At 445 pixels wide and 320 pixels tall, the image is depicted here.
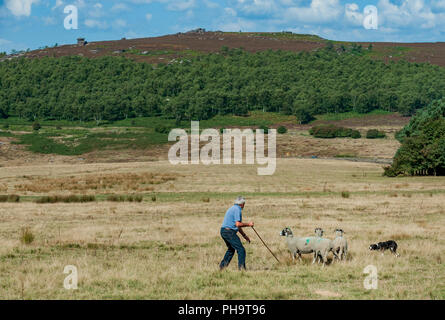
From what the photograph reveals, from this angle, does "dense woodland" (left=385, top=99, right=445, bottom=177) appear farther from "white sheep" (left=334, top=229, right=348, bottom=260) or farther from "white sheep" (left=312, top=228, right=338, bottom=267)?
"white sheep" (left=312, top=228, right=338, bottom=267)

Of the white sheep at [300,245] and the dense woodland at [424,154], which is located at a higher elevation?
the white sheep at [300,245]

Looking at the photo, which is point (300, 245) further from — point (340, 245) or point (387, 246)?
point (387, 246)

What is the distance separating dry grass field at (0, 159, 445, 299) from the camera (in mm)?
13453

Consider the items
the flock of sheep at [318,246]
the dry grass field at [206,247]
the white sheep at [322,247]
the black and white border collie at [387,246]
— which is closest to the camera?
the dry grass field at [206,247]

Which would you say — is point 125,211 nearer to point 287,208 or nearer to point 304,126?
point 287,208

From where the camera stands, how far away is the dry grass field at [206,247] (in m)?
13.5

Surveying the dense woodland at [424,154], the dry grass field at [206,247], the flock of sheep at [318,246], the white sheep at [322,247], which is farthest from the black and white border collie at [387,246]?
the dense woodland at [424,154]

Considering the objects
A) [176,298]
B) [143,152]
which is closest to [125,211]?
[176,298]

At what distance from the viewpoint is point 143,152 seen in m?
121

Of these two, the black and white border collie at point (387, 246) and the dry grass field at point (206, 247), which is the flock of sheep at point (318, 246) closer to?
the dry grass field at point (206, 247)

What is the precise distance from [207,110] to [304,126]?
3524cm

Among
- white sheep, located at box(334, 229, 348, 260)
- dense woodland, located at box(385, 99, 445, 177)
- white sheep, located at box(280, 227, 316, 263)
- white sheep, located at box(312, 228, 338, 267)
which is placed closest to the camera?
white sheep, located at box(312, 228, 338, 267)

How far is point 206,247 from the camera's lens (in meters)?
20.6

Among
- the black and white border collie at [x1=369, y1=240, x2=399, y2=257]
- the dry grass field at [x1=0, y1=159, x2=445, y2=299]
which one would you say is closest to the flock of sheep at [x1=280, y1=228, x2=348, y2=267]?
the dry grass field at [x1=0, y1=159, x2=445, y2=299]
